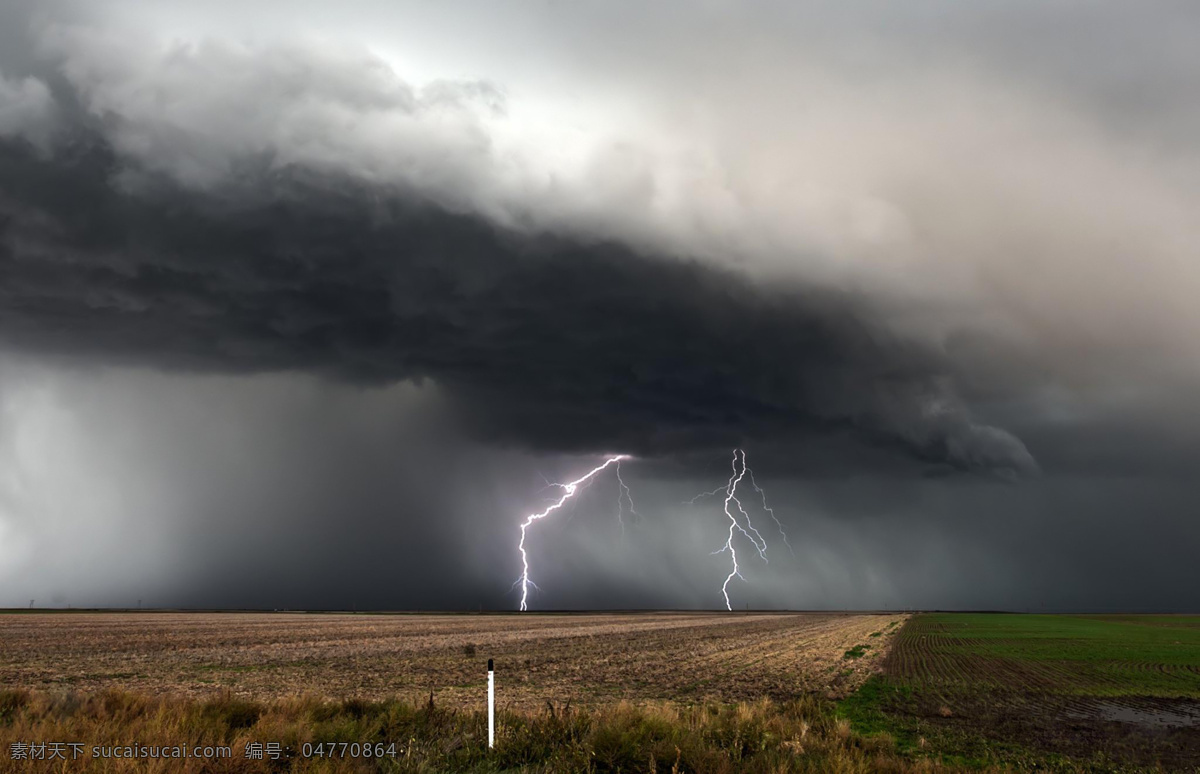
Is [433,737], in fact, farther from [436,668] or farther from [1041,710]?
[1041,710]

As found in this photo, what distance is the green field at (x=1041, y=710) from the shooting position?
55.5 feet

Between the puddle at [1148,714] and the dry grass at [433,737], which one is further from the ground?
the dry grass at [433,737]

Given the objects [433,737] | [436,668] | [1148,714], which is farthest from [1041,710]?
[436,668]

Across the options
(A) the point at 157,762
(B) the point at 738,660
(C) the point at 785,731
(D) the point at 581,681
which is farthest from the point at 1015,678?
(A) the point at 157,762

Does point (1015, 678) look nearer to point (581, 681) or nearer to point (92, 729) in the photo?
A: point (581, 681)

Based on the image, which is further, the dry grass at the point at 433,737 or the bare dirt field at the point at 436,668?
the bare dirt field at the point at 436,668

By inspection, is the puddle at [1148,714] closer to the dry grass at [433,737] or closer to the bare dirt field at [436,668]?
the bare dirt field at [436,668]

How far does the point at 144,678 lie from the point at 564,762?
23933 millimetres

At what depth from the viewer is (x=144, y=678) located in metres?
27.0

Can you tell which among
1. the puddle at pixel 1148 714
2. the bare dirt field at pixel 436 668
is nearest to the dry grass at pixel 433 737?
the bare dirt field at pixel 436 668

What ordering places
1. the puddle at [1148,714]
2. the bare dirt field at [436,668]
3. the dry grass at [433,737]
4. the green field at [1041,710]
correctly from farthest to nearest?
1. the bare dirt field at [436,668]
2. the puddle at [1148,714]
3. the green field at [1041,710]
4. the dry grass at [433,737]

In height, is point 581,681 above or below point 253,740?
below

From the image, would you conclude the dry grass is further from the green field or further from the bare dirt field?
the bare dirt field

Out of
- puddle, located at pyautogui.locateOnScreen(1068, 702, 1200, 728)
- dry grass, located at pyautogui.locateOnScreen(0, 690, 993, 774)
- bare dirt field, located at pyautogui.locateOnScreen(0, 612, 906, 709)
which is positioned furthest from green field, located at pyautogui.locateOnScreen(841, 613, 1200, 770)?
dry grass, located at pyautogui.locateOnScreen(0, 690, 993, 774)
